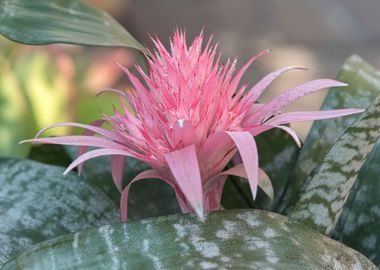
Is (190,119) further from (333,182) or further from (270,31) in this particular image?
(270,31)

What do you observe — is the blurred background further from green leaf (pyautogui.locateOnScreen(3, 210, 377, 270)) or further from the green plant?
green leaf (pyautogui.locateOnScreen(3, 210, 377, 270))

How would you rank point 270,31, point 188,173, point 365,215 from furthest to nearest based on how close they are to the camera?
point 270,31
point 365,215
point 188,173

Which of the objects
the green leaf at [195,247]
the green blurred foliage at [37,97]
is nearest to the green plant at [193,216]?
the green leaf at [195,247]

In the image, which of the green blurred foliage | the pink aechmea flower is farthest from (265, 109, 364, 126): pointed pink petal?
the green blurred foliage

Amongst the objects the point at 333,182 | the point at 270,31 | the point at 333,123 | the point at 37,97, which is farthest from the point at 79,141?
the point at 270,31

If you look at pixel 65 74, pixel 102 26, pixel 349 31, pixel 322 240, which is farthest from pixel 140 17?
pixel 322 240

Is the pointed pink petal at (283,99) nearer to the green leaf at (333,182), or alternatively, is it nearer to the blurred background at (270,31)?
the green leaf at (333,182)
